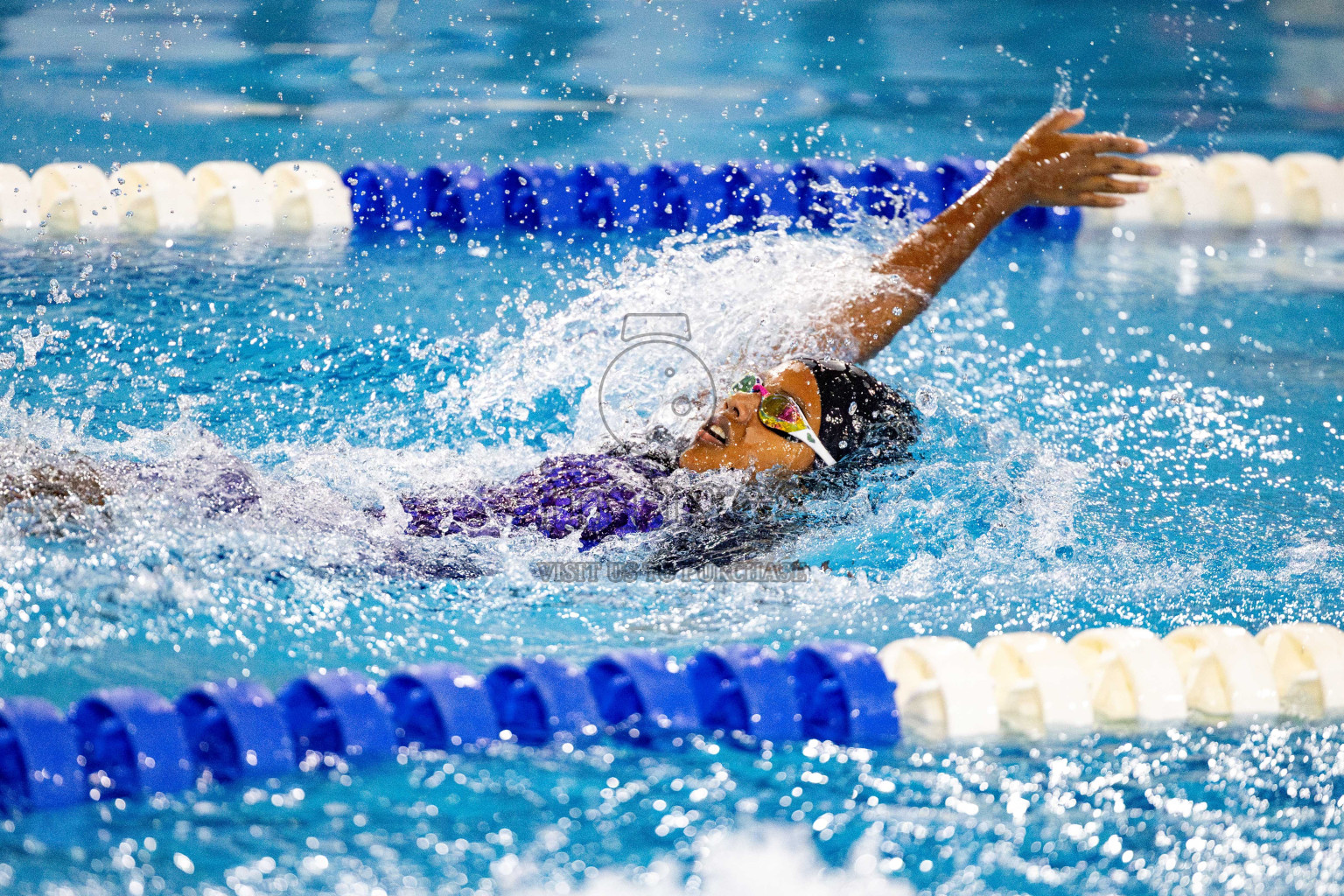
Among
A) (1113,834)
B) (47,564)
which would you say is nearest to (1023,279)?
(1113,834)

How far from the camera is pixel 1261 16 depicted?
7.39m

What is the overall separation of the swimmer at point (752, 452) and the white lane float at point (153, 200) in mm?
2247

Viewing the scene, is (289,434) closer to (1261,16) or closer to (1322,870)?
(1322,870)

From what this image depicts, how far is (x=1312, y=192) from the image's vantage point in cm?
492

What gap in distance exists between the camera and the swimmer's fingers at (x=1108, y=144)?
2.50 meters

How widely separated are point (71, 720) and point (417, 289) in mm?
2299

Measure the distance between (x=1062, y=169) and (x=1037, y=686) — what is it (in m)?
1.13

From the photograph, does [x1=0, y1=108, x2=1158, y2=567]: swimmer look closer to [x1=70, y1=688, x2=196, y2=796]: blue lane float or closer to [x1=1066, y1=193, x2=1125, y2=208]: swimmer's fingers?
[x1=1066, y1=193, x2=1125, y2=208]: swimmer's fingers

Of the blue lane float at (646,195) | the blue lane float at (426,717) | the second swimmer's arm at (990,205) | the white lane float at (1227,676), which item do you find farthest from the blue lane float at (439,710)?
the blue lane float at (646,195)

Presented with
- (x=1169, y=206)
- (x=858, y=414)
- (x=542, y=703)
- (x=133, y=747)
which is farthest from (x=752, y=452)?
(x=1169, y=206)

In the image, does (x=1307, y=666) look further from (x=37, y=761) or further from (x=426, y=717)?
(x=37, y=761)

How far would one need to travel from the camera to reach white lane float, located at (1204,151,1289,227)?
16.1 feet

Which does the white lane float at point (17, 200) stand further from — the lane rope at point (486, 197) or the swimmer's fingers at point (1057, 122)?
the swimmer's fingers at point (1057, 122)

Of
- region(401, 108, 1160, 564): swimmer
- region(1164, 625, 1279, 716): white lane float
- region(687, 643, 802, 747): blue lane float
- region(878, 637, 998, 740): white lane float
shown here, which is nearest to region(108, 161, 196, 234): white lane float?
region(401, 108, 1160, 564): swimmer
